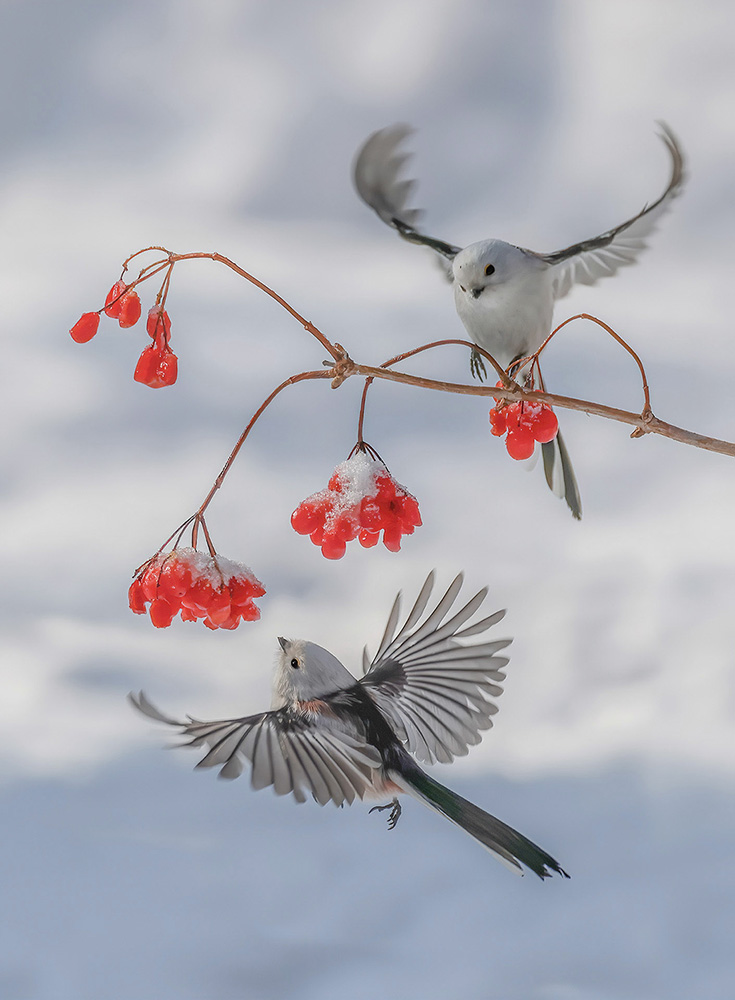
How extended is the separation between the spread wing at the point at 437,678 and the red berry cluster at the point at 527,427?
0.37m

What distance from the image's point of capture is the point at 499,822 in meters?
1.12

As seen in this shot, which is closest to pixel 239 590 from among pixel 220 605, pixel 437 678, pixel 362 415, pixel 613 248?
pixel 220 605

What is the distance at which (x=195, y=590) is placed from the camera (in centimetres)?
103

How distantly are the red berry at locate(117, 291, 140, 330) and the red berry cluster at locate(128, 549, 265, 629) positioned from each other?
11.7 inches

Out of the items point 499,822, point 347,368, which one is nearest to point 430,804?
point 499,822

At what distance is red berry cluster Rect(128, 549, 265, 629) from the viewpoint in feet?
3.39

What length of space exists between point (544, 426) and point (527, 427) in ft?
0.07

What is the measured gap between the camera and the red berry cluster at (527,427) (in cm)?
105

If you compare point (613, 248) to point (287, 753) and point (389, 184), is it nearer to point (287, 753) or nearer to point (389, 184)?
point (389, 184)

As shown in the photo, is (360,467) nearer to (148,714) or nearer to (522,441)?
(522,441)

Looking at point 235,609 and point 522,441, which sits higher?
point 522,441

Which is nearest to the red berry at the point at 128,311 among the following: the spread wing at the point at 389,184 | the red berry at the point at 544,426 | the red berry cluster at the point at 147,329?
the red berry cluster at the point at 147,329

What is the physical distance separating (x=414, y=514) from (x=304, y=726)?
1.00 ft

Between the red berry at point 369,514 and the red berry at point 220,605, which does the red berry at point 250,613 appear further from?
the red berry at point 369,514
